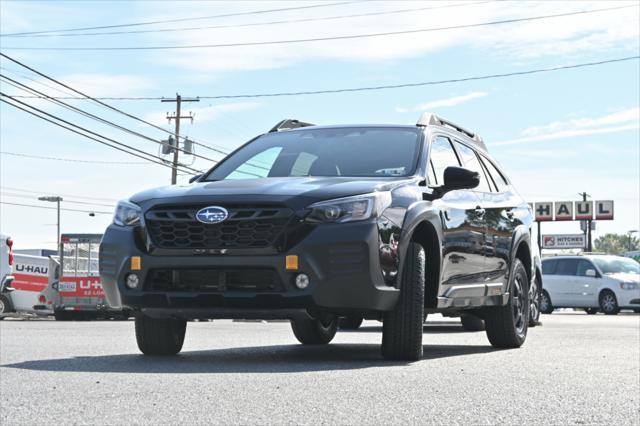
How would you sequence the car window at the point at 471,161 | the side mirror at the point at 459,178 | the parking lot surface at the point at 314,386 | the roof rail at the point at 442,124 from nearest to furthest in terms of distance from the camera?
1. the parking lot surface at the point at 314,386
2. the side mirror at the point at 459,178
3. the roof rail at the point at 442,124
4. the car window at the point at 471,161

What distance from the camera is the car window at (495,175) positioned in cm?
1086

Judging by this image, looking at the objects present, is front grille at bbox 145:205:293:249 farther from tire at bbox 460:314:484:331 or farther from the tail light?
the tail light

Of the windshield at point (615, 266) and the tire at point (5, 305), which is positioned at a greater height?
the windshield at point (615, 266)

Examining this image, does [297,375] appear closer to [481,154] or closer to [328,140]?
[328,140]

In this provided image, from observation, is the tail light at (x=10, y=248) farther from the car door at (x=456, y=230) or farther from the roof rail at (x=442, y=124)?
the car door at (x=456, y=230)

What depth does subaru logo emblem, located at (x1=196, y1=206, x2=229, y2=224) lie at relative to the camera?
7703 mm

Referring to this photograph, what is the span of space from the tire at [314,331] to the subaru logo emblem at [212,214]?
2621 mm

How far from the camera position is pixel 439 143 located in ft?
31.1

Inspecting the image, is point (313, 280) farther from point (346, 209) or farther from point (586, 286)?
point (586, 286)

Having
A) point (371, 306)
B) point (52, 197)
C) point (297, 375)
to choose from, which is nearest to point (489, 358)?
point (371, 306)

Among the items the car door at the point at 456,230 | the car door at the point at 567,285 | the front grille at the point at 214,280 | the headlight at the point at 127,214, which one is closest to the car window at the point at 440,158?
the car door at the point at 456,230

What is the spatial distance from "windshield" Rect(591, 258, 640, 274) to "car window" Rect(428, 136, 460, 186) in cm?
2144

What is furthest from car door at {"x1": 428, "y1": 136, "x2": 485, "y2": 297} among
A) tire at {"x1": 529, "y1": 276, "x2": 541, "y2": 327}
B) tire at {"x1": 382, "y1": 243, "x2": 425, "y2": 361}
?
tire at {"x1": 529, "y1": 276, "x2": 541, "y2": 327}

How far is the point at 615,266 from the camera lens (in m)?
30.4
